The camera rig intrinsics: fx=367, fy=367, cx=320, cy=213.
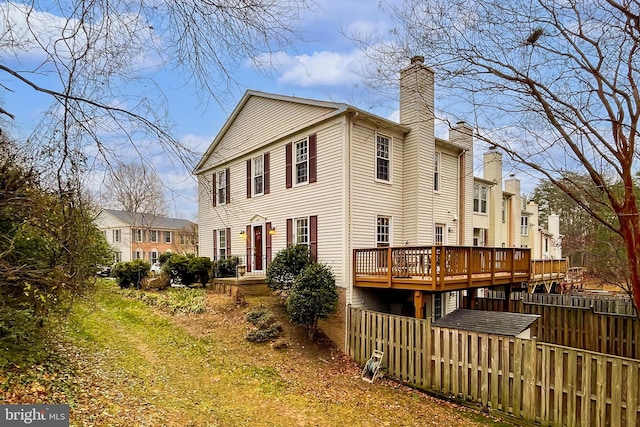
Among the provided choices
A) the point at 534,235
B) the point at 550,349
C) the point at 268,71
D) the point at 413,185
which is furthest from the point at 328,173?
Answer: the point at 534,235

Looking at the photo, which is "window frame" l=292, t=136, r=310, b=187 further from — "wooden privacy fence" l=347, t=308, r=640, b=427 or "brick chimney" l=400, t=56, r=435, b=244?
"wooden privacy fence" l=347, t=308, r=640, b=427

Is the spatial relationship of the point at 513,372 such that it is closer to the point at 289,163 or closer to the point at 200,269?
the point at 289,163

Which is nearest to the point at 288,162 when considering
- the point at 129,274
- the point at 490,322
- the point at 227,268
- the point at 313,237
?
the point at 313,237

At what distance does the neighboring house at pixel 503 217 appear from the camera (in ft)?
64.3

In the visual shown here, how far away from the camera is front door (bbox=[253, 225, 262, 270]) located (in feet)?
49.4

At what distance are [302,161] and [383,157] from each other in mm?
2815

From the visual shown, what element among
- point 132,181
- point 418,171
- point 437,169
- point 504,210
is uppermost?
point 437,169

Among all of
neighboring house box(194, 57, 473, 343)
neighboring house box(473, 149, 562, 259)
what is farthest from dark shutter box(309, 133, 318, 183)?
neighboring house box(473, 149, 562, 259)

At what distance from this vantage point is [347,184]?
1110 centimetres

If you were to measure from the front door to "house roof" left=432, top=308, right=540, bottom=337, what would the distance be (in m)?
8.02

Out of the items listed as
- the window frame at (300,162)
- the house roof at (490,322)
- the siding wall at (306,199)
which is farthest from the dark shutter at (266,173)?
the house roof at (490,322)

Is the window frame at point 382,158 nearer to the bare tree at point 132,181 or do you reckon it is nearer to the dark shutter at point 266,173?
the dark shutter at point 266,173

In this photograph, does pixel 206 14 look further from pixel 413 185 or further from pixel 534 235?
pixel 534 235

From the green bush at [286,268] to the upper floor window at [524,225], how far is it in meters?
22.0
